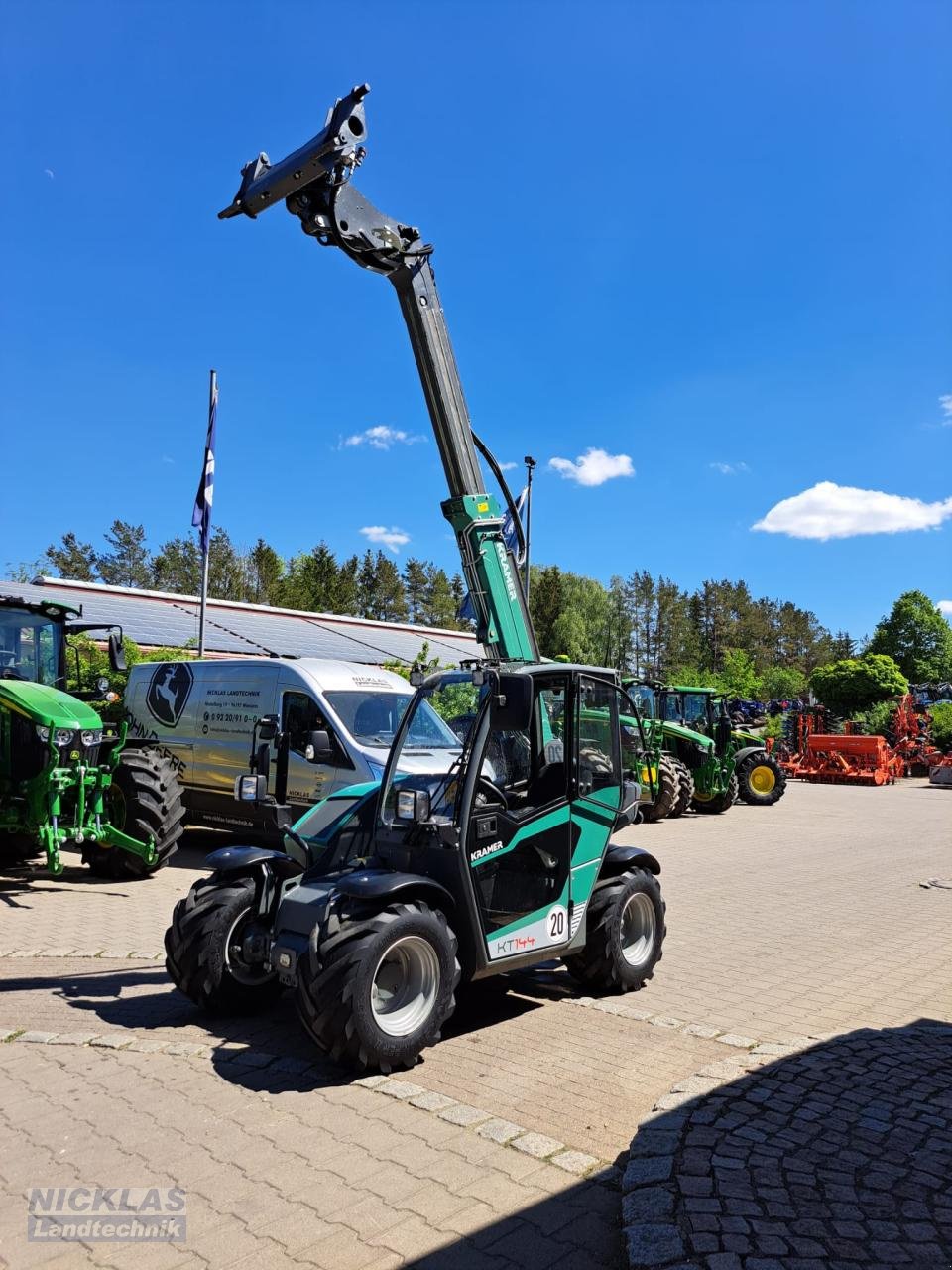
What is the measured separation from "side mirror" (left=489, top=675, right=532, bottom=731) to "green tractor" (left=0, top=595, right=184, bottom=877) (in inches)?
206

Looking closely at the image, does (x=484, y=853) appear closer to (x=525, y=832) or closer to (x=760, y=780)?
(x=525, y=832)

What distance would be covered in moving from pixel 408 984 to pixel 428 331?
6069mm

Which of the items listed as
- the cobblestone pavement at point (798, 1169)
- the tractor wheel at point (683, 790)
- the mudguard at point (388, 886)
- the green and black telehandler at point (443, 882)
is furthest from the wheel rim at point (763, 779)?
the mudguard at point (388, 886)

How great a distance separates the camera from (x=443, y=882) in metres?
4.98

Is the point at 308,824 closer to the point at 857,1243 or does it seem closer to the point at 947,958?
the point at 857,1243

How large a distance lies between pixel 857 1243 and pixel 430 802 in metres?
2.82

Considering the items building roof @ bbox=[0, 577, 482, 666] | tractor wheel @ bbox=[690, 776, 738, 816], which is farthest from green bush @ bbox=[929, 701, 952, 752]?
tractor wheel @ bbox=[690, 776, 738, 816]

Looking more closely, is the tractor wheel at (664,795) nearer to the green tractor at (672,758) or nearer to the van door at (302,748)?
the green tractor at (672,758)

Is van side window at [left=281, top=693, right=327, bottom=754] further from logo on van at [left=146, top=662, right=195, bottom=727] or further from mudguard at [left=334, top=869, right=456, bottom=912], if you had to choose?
mudguard at [left=334, top=869, right=456, bottom=912]

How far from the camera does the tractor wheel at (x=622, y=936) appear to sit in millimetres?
5805

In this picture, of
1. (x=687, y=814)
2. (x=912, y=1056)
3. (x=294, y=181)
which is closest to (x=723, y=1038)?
(x=912, y=1056)

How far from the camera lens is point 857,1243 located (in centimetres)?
291

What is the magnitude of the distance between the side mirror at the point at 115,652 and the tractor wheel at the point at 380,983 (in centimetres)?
541

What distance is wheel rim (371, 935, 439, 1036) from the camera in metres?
4.62
